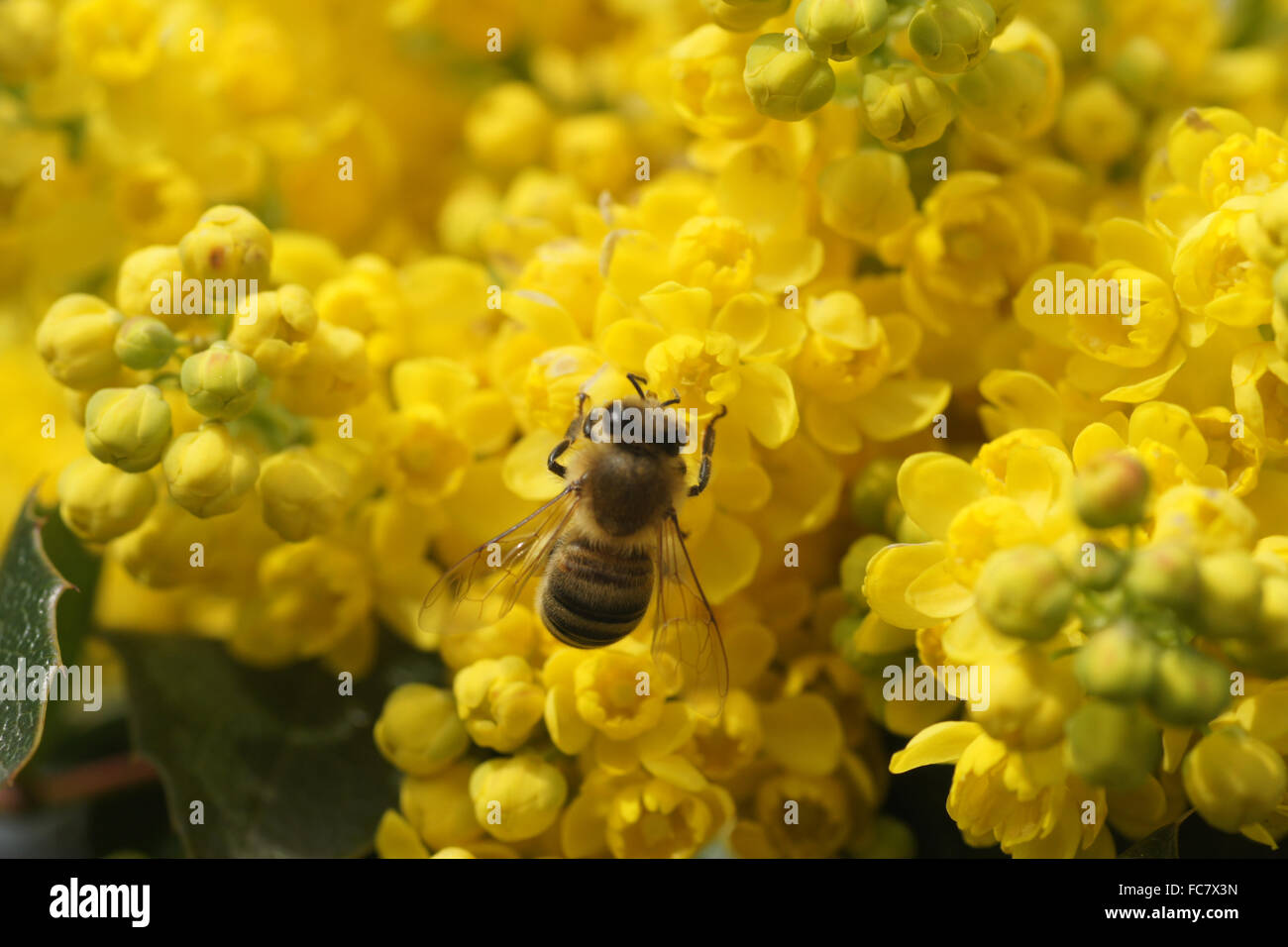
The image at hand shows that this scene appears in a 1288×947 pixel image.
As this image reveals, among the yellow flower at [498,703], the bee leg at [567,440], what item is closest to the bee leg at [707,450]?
the bee leg at [567,440]

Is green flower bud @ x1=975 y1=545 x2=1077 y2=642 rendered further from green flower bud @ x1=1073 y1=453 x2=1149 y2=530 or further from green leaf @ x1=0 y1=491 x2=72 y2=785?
green leaf @ x1=0 y1=491 x2=72 y2=785

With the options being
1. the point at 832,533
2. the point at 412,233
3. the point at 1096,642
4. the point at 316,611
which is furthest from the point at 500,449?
the point at 1096,642

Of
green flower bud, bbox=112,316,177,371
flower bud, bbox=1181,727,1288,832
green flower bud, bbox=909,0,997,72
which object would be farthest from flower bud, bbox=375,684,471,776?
green flower bud, bbox=909,0,997,72

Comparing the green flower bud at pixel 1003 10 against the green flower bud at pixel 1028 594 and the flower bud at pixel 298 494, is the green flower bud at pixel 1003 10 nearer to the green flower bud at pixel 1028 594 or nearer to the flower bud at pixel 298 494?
the green flower bud at pixel 1028 594

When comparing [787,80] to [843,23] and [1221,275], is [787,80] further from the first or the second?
[1221,275]

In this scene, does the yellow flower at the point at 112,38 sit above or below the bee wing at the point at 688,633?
above

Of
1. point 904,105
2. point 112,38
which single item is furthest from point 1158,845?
point 112,38

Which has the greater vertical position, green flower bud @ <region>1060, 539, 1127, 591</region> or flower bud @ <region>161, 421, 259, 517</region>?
flower bud @ <region>161, 421, 259, 517</region>
